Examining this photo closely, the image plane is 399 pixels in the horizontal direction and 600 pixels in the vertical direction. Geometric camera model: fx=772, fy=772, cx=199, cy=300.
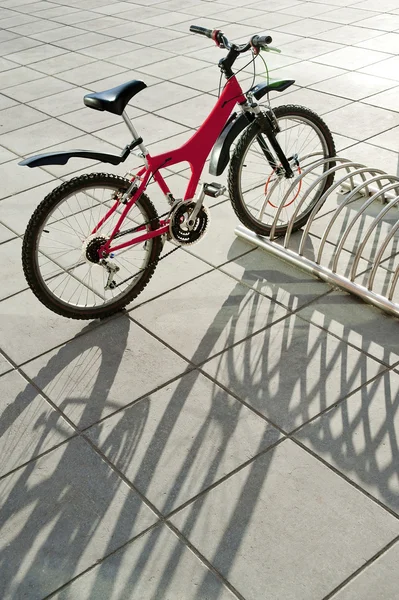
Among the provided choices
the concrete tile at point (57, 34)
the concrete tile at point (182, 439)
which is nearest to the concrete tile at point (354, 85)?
the concrete tile at point (57, 34)

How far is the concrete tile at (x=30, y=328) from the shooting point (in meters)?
3.96

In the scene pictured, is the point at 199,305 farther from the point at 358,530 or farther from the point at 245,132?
the point at 358,530

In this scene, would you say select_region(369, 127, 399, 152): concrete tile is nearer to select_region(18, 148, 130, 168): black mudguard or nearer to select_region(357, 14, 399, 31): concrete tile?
select_region(18, 148, 130, 168): black mudguard

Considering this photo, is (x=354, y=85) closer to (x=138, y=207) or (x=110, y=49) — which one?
(x=110, y=49)

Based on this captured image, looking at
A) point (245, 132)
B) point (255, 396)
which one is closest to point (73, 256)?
point (245, 132)

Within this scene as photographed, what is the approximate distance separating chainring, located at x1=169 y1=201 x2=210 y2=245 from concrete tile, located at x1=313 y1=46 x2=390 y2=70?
3916 mm

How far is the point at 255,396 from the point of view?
3512 mm

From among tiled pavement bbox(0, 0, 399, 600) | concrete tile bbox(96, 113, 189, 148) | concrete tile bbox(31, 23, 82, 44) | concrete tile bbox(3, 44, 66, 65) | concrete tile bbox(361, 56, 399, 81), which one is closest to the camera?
tiled pavement bbox(0, 0, 399, 600)

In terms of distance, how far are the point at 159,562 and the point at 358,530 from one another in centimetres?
74

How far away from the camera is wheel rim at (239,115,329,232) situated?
470 centimetres

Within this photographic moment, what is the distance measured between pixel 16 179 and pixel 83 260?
1.81 m

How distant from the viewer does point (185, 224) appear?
423cm

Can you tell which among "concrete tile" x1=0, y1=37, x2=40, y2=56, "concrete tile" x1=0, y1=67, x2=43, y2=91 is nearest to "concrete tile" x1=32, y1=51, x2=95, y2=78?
"concrete tile" x1=0, y1=67, x2=43, y2=91

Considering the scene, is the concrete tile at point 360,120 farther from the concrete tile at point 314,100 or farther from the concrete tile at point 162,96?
the concrete tile at point 162,96
